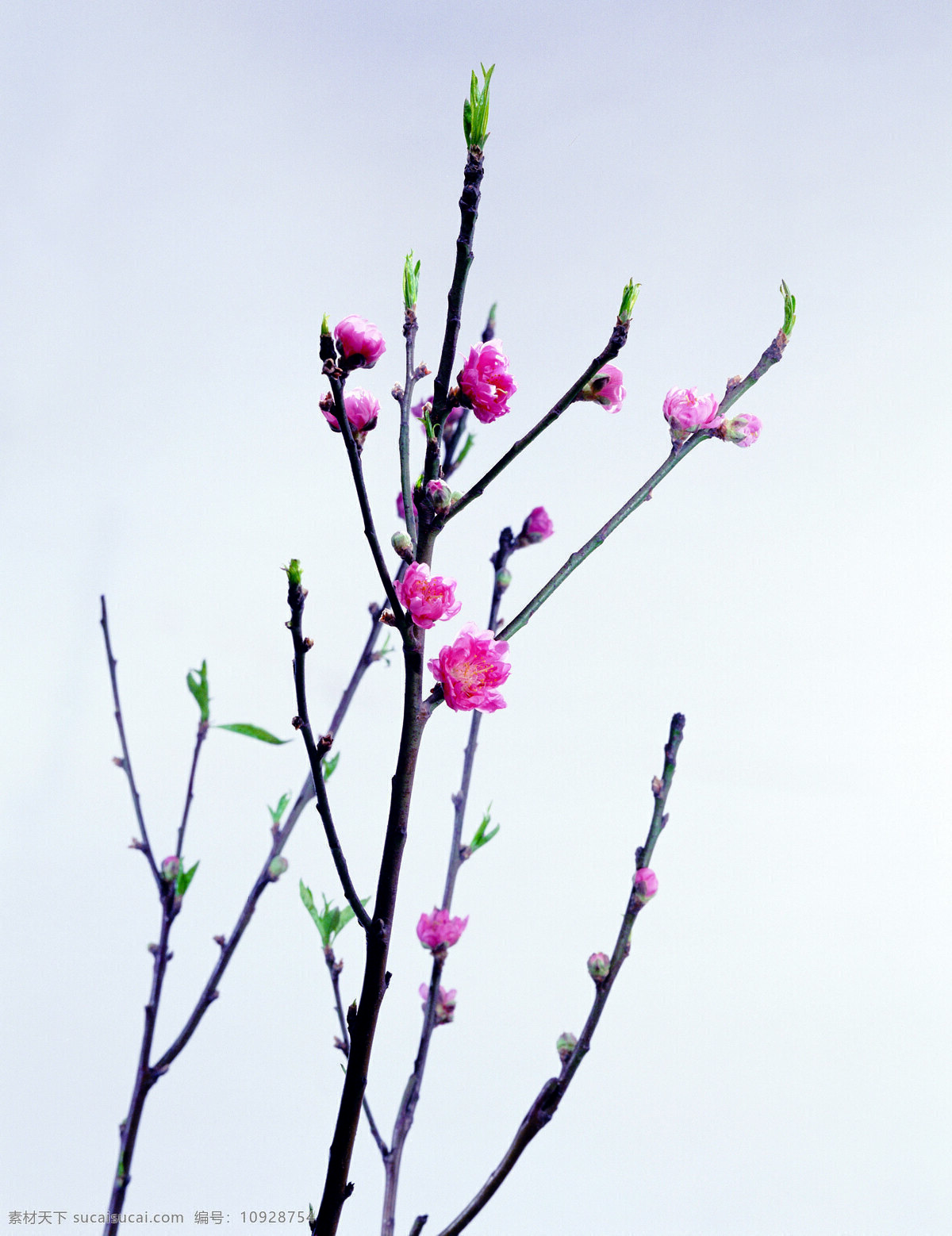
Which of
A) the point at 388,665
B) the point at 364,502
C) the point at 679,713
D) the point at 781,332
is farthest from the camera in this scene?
the point at 388,665

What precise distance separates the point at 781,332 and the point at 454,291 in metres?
0.21

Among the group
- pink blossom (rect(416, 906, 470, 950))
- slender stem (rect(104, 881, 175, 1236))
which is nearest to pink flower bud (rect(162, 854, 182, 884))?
slender stem (rect(104, 881, 175, 1236))

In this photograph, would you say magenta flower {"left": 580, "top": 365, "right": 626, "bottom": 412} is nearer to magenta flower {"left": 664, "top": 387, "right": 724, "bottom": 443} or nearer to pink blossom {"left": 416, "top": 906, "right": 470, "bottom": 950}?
magenta flower {"left": 664, "top": 387, "right": 724, "bottom": 443}

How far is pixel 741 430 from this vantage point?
0.56m

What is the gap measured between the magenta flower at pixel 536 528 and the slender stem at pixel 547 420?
36 cm

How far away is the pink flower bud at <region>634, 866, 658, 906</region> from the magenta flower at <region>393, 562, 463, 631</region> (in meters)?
0.28

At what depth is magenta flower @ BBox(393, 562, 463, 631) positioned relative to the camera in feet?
1.45

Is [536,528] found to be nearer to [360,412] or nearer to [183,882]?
[360,412]

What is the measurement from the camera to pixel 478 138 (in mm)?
447

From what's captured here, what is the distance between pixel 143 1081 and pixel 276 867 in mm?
226

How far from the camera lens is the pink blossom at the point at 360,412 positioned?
0.53 metres

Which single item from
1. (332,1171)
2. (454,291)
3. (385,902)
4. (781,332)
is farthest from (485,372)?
(332,1171)

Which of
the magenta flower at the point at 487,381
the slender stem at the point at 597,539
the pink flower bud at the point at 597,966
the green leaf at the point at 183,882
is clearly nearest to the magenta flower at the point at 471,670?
the slender stem at the point at 597,539

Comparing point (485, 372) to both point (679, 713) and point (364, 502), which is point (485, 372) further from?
point (679, 713)
